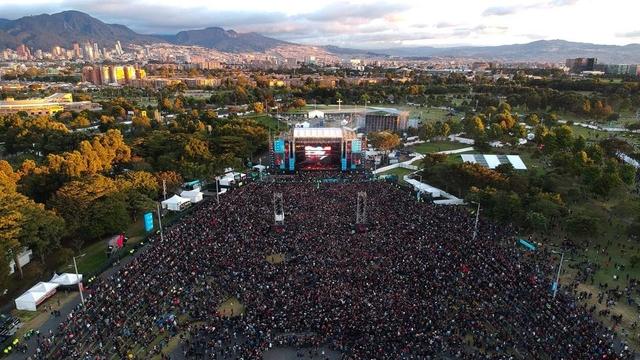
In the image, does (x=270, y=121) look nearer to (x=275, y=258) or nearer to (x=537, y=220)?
(x=275, y=258)

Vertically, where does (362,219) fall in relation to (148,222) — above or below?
above

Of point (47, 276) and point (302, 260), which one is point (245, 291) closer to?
point (302, 260)

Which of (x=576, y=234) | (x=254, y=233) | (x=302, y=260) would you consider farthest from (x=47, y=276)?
(x=576, y=234)

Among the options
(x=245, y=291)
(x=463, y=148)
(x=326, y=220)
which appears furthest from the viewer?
(x=463, y=148)

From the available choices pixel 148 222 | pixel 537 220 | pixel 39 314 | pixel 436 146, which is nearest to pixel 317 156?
pixel 436 146

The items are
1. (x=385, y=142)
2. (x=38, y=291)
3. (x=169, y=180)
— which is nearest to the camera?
(x=38, y=291)

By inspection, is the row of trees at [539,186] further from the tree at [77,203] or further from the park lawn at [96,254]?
the tree at [77,203]
